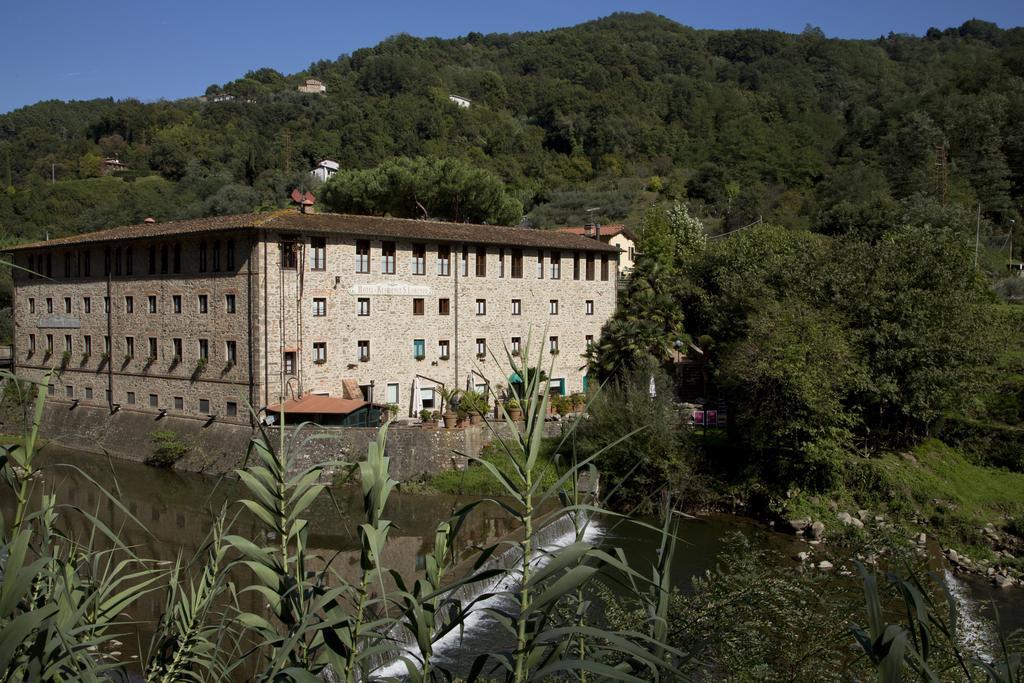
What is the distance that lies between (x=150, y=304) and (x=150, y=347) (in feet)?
5.99

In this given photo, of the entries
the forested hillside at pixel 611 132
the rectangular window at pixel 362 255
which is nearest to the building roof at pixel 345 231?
the rectangular window at pixel 362 255

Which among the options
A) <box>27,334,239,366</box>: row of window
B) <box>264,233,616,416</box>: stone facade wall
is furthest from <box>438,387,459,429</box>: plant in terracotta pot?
<box>27,334,239,366</box>: row of window

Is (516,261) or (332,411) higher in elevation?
(516,261)

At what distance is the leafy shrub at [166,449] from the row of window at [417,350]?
16.5 ft

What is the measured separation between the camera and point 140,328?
3628 cm

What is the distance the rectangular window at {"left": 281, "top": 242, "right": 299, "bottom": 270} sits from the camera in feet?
104

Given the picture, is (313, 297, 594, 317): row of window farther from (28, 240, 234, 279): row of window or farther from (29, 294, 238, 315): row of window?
(28, 240, 234, 279): row of window

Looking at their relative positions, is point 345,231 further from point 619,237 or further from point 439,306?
point 619,237

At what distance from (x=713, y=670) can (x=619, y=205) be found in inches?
2783

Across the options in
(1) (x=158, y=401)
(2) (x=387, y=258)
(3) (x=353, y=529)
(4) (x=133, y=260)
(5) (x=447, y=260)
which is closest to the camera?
(3) (x=353, y=529)

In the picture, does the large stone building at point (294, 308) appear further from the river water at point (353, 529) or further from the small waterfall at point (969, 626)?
the small waterfall at point (969, 626)

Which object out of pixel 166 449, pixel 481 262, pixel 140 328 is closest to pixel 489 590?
pixel 166 449

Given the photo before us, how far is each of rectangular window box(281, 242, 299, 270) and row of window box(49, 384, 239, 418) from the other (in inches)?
223

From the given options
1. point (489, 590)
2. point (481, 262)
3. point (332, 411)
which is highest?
point (481, 262)
